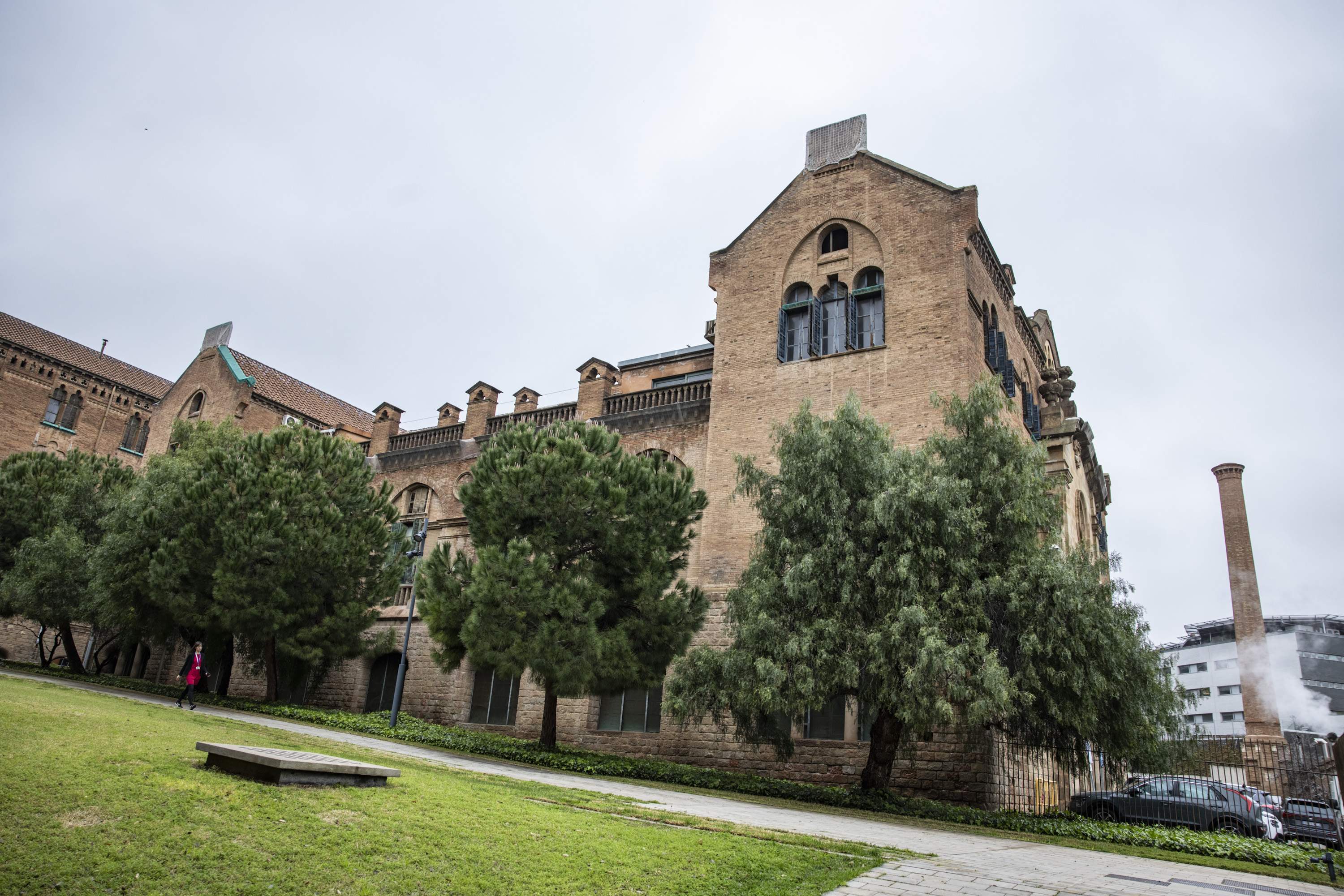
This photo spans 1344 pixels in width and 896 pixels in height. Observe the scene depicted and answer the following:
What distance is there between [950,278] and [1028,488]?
7.67 meters

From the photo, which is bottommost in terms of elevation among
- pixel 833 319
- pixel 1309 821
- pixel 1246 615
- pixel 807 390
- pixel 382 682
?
pixel 1309 821

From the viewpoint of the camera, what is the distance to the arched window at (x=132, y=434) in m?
46.2

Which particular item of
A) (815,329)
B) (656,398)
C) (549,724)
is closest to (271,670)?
→ (549,724)

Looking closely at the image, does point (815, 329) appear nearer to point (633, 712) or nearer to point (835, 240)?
point (835, 240)

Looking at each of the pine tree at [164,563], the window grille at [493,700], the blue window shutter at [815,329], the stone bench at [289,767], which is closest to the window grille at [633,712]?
the window grille at [493,700]

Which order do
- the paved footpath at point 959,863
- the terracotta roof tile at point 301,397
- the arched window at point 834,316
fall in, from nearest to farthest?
the paved footpath at point 959,863
the arched window at point 834,316
the terracotta roof tile at point 301,397

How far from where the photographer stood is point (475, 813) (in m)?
8.34

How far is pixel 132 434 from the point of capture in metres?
46.8

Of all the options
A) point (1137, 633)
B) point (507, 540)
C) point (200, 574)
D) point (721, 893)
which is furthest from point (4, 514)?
point (1137, 633)

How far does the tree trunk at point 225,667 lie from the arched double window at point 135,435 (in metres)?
24.3

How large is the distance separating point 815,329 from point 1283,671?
60068mm

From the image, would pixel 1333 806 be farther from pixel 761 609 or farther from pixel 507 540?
pixel 507 540

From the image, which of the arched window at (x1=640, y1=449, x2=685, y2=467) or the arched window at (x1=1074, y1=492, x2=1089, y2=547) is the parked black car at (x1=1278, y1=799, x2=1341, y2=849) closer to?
the arched window at (x1=1074, y1=492, x2=1089, y2=547)

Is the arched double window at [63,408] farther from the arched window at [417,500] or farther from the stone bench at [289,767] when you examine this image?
the stone bench at [289,767]
